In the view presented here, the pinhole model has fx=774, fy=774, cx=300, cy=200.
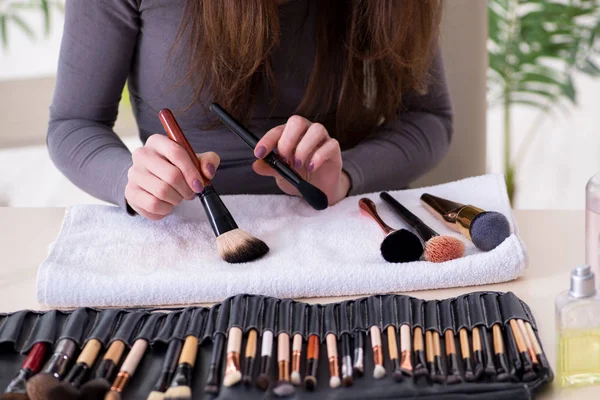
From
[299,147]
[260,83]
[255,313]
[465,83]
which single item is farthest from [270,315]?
[465,83]

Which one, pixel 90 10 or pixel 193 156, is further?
pixel 90 10

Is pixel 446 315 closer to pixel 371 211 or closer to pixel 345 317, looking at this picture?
pixel 345 317

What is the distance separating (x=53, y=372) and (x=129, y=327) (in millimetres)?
67

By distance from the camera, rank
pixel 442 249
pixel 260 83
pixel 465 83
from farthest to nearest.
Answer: pixel 465 83, pixel 260 83, pixel 442 249

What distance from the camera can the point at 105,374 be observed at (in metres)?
0.49

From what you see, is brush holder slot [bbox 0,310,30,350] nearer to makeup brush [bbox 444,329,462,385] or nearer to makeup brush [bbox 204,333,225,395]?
makeup brush [bbox 204,333,225,395]

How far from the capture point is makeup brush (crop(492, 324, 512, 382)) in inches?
18.6

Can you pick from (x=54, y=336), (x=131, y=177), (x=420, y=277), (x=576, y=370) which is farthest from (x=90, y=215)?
(x=576, y=370)

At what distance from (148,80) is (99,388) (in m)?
0.51

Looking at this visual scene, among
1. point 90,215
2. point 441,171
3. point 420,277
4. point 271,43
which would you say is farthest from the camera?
point 441,171

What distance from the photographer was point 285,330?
53 centimetres

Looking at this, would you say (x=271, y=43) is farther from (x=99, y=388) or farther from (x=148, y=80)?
(x=99, y=388)

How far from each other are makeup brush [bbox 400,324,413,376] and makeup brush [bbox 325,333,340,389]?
4 cm

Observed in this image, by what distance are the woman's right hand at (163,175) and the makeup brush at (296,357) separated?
0.21m
